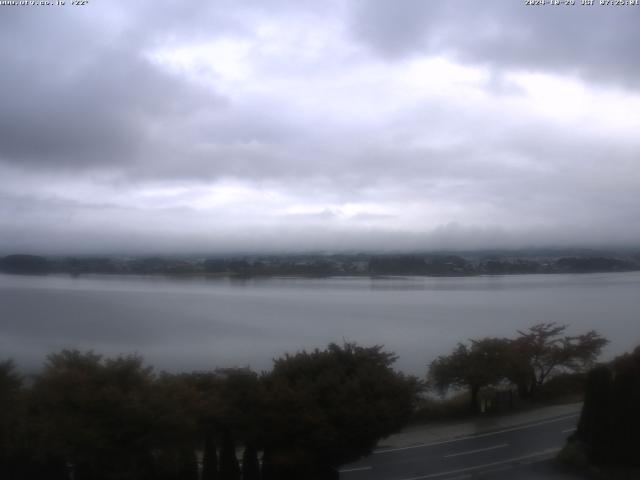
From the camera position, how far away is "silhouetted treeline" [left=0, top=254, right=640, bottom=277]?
Answer: 1027 inches

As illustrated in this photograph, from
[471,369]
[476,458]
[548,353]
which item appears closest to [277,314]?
[471,369]

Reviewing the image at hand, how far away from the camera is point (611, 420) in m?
13.2

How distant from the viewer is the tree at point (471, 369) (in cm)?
2039

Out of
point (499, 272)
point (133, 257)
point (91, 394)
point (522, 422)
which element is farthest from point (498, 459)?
point (499, 272)

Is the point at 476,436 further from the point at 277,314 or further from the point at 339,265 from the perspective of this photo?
the point at 339,265

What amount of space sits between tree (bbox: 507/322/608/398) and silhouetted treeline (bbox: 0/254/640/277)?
1172 centimetres

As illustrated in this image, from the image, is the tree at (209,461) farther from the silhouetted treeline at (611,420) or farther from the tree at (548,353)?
the tree at (548,353)

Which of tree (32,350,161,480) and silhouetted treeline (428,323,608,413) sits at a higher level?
tree (32,350,161,480)

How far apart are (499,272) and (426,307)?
871 cm

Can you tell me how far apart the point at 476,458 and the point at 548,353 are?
10.5 meters

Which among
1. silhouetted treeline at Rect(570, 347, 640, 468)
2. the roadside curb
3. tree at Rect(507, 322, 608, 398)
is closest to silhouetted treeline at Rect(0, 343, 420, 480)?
the roadside curb

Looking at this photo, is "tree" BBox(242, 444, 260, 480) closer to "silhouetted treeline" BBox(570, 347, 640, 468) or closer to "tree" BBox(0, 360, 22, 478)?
"tree" BBox(0, 360, 22, 478)

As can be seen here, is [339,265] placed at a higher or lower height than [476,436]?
higher

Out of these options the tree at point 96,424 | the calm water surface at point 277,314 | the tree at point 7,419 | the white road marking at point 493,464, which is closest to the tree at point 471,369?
the calm water surface at point 277,314
